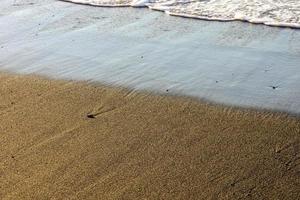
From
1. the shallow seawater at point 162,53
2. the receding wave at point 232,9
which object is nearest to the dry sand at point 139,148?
the shallow seawater at point 162,53

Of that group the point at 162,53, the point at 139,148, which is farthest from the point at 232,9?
the point at 139,148

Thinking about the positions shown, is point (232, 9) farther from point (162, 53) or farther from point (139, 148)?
point (139, 148)

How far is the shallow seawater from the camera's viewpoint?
16.7ft

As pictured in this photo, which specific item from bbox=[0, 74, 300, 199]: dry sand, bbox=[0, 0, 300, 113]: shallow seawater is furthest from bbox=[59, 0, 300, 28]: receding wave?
bbox=[0, 74, 300, 199]: dry sand

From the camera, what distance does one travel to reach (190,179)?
139 inches

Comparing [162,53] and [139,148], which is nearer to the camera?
[139,148]

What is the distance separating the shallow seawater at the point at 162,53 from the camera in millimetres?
5094

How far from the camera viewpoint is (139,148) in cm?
402

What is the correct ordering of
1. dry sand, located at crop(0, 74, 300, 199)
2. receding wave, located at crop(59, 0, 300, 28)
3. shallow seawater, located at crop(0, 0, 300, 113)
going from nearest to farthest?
1. dry sand, located at crop(0, 74, 300, 199)
2. shallow seawater, located at crop(0, 0, 300, 113)
3. receding wave, located at crop(59, 0, 300, 28)

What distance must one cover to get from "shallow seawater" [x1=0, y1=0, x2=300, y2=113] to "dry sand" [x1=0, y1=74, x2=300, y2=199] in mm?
380

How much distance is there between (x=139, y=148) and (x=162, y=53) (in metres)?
2.30

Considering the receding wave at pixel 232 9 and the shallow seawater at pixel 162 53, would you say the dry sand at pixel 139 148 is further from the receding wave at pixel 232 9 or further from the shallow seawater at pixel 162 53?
the receding wave at pixel 232 9

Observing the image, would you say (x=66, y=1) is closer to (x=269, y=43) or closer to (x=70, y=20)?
(x=70, y=20)

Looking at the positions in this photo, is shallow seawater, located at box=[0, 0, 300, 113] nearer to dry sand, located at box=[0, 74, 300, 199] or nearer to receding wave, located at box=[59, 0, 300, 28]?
receding wave, located at box=[59, 0, 300, 28]
